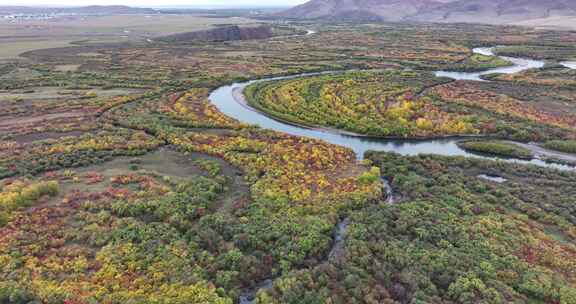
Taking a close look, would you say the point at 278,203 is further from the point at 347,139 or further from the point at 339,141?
the point at 347,139

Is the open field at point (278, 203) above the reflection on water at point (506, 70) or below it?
below

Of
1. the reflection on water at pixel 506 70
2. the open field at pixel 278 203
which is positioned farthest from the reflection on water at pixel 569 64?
the open field at pixel 278 203

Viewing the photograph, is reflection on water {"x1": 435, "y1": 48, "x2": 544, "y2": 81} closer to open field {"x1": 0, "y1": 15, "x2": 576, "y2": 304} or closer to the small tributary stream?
open field {"x1": 0, "y1": 15, "x2": 576, "y2": 304}

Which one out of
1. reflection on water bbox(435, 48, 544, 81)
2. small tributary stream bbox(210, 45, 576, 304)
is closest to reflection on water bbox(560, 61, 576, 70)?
reflection on water bbox(435, 48, 544, 81)

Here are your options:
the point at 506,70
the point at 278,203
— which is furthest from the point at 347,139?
the point at 506,70

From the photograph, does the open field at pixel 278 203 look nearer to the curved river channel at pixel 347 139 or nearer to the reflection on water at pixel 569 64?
the curved river channel at pixel 347 139

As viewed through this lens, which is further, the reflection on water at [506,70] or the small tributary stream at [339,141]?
the reflection on water at [506,70]

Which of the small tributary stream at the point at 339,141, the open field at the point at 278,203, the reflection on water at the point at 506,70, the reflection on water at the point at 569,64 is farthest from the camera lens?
the reflection on water at the point at 569,64

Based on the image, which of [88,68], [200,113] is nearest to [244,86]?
[200,113]

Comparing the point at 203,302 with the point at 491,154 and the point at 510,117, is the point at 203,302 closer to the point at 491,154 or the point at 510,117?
the point at 491,154
